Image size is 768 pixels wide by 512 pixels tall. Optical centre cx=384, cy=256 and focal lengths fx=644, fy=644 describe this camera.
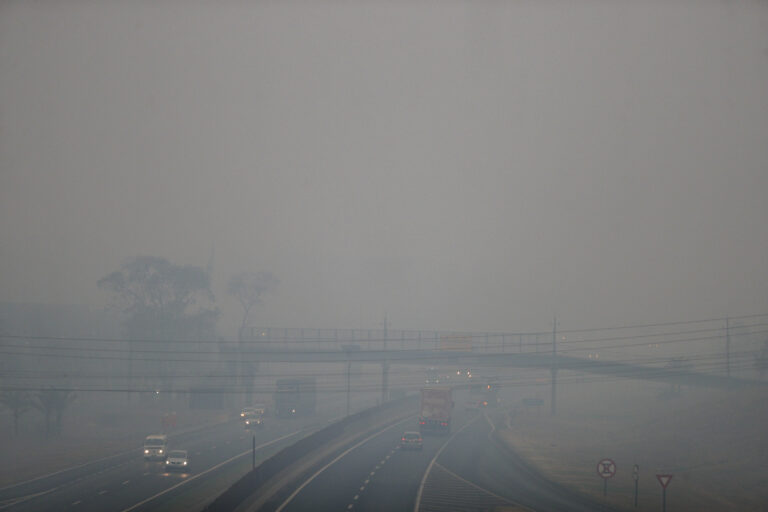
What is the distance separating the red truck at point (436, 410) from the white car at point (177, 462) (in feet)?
88.1

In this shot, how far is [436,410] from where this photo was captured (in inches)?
2437

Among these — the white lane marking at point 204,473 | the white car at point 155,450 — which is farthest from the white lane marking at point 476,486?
the white car at point 155,450

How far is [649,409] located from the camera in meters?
96.6

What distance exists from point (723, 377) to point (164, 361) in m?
68.6

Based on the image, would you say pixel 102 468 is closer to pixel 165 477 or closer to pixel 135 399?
pixel 165 477

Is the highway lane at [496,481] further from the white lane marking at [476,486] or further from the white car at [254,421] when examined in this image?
the white car at [254,421]

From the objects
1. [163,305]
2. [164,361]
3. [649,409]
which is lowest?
[649,409]

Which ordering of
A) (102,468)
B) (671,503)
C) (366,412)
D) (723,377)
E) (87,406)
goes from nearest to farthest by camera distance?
(671,503) < (102,468) < (366,412) < (723,377) < (87,406)

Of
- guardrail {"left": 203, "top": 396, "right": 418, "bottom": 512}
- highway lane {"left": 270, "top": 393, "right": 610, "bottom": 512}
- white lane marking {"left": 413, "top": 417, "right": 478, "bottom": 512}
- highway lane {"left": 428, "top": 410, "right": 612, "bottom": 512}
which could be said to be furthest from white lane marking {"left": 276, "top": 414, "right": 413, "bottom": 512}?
highway lane {"left": 428, "top": 410, "right": 612, "bottom": 512}

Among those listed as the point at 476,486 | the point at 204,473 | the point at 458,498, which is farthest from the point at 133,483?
the point at 476,486

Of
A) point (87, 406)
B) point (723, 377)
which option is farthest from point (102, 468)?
point (723, 377)

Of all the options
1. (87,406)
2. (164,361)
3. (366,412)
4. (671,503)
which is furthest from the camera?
(164,361)

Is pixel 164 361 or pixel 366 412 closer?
pixel 366 412

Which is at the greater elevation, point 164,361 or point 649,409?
point 164,361
